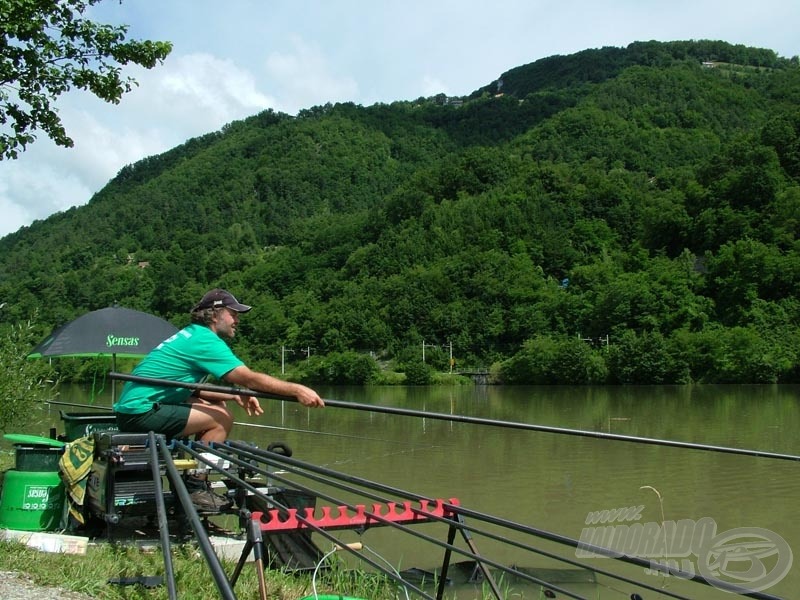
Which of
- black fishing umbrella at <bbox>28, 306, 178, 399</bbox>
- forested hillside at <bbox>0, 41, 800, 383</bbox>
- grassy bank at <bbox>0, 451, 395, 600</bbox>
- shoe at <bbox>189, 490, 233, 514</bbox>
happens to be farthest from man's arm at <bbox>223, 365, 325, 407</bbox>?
forested hillside at <bbox>0, 41, 800, 383</bbox>

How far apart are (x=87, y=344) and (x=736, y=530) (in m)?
7.33

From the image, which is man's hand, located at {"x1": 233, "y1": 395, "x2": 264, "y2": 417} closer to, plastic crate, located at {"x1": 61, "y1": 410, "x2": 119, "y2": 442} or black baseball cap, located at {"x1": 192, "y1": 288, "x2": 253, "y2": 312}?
black baseball cap, located at {"x1": 192, "y1": 288, "x2": 253, "y2": 312}

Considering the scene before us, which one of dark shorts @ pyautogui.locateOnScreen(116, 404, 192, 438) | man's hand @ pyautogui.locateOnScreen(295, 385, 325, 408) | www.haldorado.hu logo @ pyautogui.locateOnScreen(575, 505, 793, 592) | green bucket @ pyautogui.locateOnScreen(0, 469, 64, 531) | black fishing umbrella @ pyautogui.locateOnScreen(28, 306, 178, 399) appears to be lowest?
www.haldorado.hu logo @ pyautogui.locateOnScreen(575, 505, 793, 592)

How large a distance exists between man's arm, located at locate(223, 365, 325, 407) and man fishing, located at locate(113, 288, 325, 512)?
0.10 m

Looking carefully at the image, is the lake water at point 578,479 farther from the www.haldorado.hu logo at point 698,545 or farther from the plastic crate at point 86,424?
the plastic crate at point 86,424

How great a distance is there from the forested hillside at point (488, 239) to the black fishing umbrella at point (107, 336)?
46.2 m

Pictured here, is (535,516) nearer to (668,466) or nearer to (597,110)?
(668,466)

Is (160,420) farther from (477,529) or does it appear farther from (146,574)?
(477,529)

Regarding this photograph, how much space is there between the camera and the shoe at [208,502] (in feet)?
16.6

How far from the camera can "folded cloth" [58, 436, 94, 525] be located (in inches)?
212

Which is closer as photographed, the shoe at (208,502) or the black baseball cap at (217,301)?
the shoe at (208,502)

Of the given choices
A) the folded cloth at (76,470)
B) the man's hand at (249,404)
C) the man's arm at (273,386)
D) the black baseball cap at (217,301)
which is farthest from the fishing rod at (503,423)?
the folded cloth at (76,470)

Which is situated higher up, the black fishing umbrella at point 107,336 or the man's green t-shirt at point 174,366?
the black fishing umbrella at point 107,336

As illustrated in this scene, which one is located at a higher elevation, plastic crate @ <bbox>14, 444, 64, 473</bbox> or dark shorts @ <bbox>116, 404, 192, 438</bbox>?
dark shorts @ <bbox>116, 404, 192, 438</bbox>
